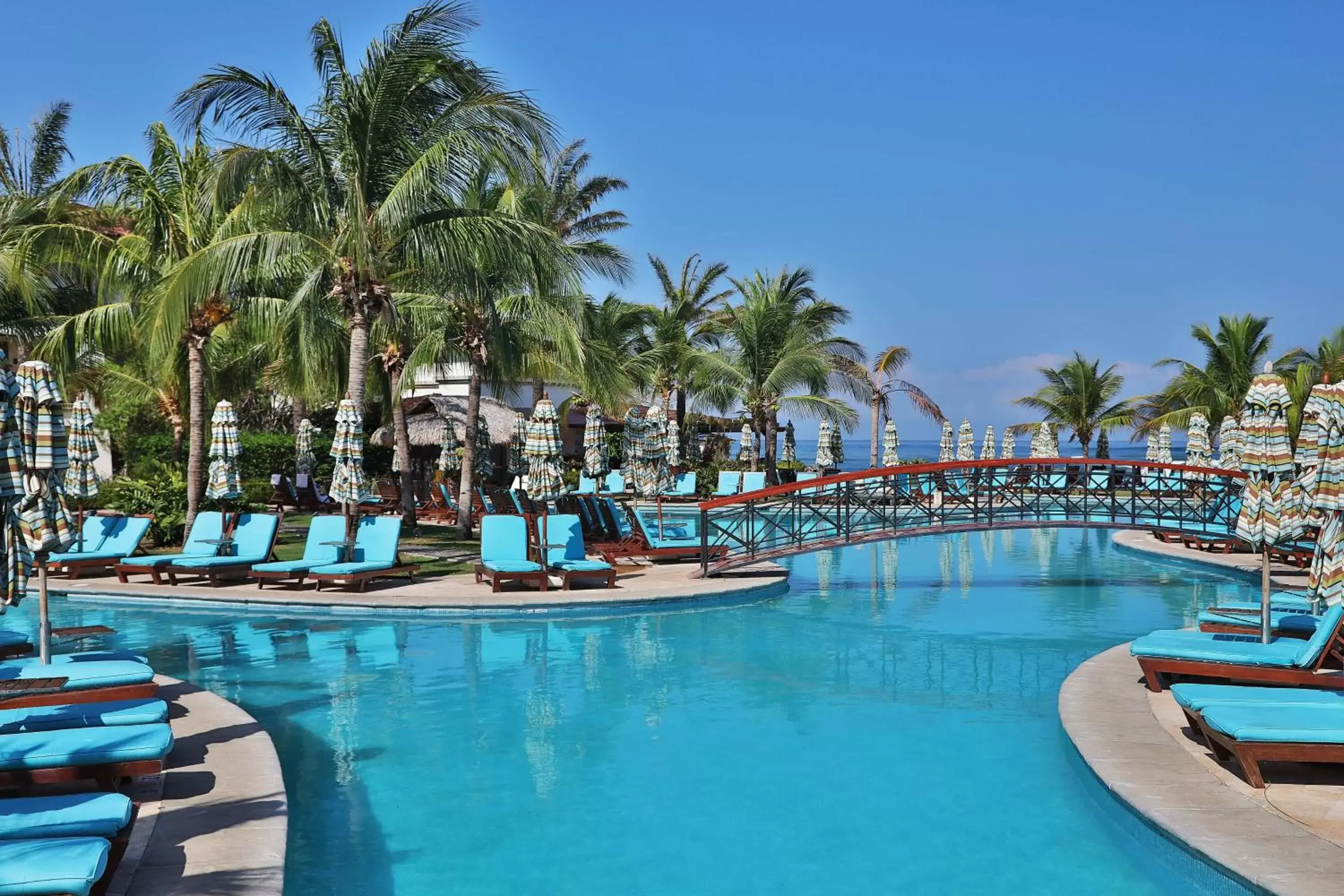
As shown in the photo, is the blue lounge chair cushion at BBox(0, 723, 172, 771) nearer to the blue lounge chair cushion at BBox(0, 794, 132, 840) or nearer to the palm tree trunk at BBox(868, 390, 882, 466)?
the blue lounge chair cushion at BBox(0, 794, 132, 840)

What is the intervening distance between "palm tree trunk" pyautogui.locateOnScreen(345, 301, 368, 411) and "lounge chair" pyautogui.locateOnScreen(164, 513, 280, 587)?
6.42ft

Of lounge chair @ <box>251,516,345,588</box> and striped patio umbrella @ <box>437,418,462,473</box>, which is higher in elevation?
striped patio umbrella @ <box>437,418,462,473</box>

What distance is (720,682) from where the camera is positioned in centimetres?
912

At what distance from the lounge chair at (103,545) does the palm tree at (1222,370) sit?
83.1ft

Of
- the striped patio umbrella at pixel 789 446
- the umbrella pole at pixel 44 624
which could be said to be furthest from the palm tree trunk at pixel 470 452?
the striped patio umbrella at pixel 789 446

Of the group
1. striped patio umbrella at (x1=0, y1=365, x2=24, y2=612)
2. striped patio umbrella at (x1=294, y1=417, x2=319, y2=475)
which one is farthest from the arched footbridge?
striped patio umbrella at (x1=294, y1=417, x2=319, y2=475)

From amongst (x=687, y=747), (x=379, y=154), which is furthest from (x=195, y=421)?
(x=687, y=747)

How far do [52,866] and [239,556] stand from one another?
1058cm

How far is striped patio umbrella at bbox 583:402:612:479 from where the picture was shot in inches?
744

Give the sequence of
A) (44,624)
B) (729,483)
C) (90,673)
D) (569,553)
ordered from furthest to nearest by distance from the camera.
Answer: (729,483) → (569,553) → (44,624) → (90,673)

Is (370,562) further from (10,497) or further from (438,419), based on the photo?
(438,419)

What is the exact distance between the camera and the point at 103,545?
14.4m

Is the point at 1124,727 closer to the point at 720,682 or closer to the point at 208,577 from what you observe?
the point at 720,682

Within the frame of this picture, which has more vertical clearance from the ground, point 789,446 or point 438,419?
point 438,419
